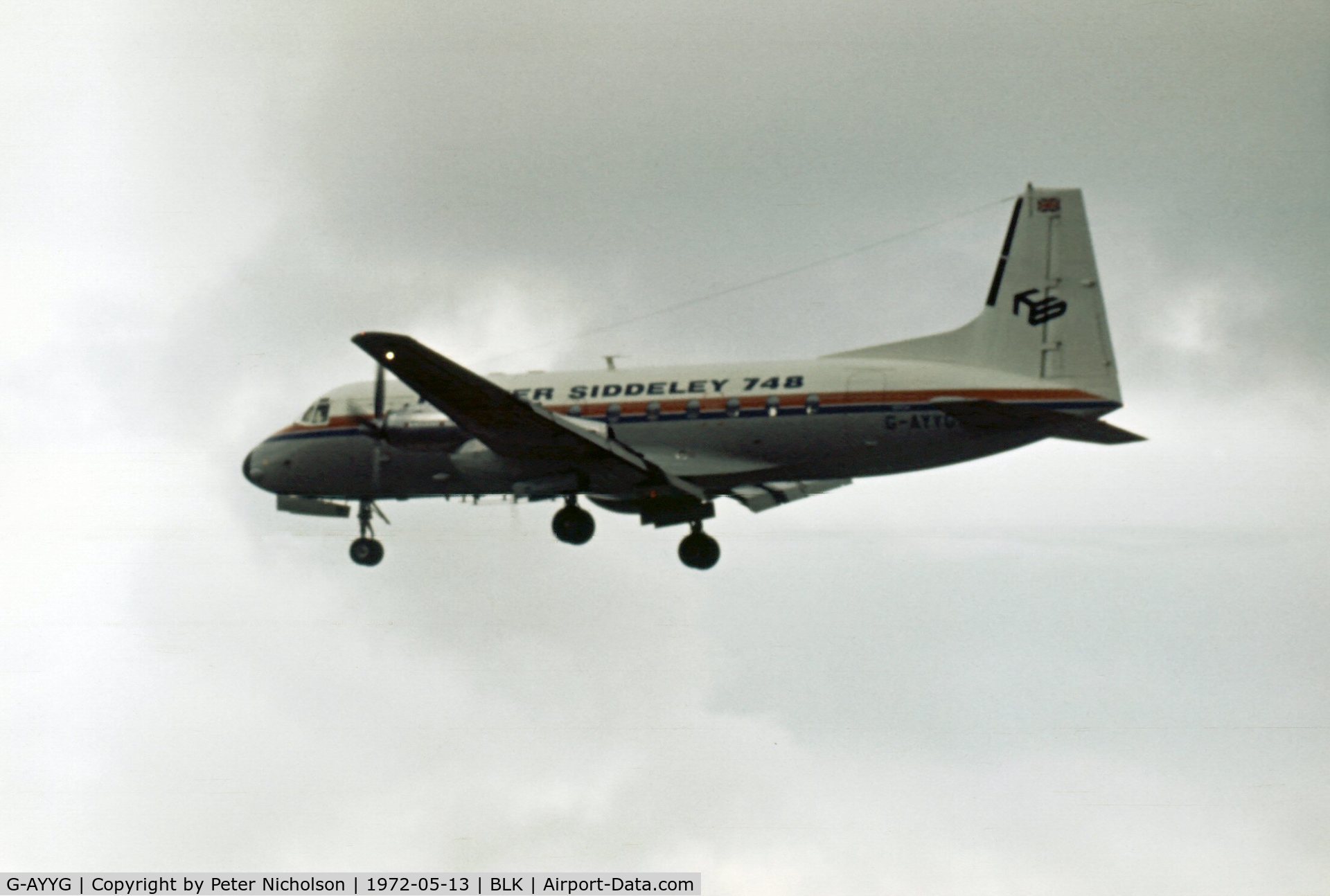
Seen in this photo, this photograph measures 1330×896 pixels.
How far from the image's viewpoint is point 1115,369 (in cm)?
2689

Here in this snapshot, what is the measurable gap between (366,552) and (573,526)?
4.85 meters

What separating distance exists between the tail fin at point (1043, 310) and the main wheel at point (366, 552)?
10937mm

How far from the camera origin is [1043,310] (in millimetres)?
27406

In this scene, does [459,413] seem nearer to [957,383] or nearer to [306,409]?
[306,409]

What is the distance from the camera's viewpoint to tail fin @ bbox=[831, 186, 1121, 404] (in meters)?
27.0

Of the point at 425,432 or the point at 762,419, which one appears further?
the point at 425,432

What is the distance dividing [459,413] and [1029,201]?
10326 mm

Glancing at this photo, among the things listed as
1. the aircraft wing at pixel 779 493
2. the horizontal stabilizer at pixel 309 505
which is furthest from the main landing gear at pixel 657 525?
the horizontal stabilizer at pixel 309 505

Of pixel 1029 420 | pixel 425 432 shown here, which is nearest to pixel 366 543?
pixel 425 432

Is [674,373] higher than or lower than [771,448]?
higher

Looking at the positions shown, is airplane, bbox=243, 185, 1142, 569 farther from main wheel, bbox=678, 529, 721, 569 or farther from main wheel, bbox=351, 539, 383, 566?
main wheel, bbox=351, 539, 383, 566

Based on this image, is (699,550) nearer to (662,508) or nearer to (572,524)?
(662,508)

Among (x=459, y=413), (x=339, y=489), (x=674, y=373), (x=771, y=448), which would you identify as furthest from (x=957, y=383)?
(x=339, y=489)

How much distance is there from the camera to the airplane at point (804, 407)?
26766 mm
